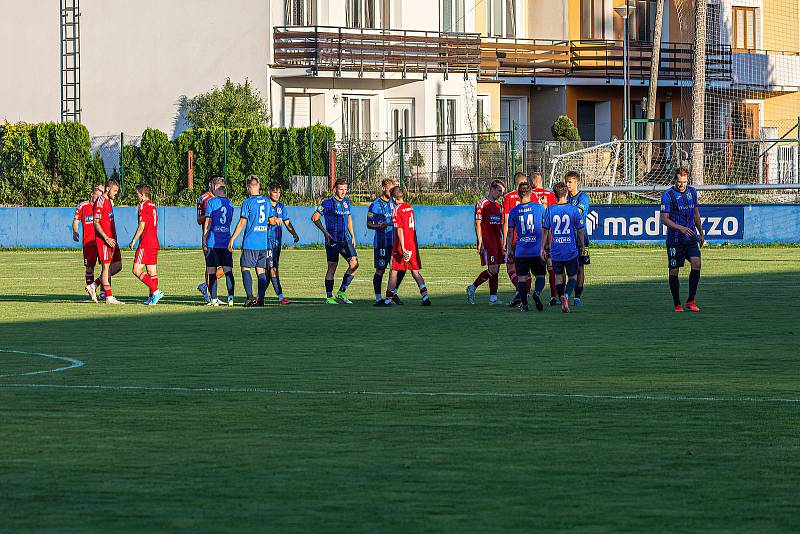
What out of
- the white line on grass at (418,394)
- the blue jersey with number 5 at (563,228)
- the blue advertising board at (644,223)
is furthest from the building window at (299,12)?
the white line on grass at (418,394)

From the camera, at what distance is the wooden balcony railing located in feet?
155

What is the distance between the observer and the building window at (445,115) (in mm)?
50375

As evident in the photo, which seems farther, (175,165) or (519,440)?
(175,165)

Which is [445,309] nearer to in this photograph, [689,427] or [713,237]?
[689,427]

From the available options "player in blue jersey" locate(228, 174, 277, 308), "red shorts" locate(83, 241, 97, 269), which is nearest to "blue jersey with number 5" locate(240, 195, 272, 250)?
"player in blue jersey" locate(228, 174, 277, 308)

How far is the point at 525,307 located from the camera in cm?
1981

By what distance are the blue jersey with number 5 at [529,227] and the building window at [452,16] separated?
3306cm

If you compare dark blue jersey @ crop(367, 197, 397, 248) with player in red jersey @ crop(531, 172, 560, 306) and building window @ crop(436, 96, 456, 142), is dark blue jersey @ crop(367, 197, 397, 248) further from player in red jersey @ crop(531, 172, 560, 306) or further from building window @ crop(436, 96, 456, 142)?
building window @ crop(436, 96, 456, 142)

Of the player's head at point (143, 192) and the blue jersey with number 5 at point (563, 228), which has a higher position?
the player's head at point (143, 192)

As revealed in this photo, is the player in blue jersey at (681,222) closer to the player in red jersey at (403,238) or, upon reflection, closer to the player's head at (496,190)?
the player's head at (496,190)

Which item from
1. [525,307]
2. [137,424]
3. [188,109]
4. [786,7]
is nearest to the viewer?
[137,424]

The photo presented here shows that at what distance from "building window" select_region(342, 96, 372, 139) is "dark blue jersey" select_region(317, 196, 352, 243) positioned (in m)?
28.3

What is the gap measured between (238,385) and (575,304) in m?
9.22

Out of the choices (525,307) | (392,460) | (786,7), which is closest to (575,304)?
(525,307)
